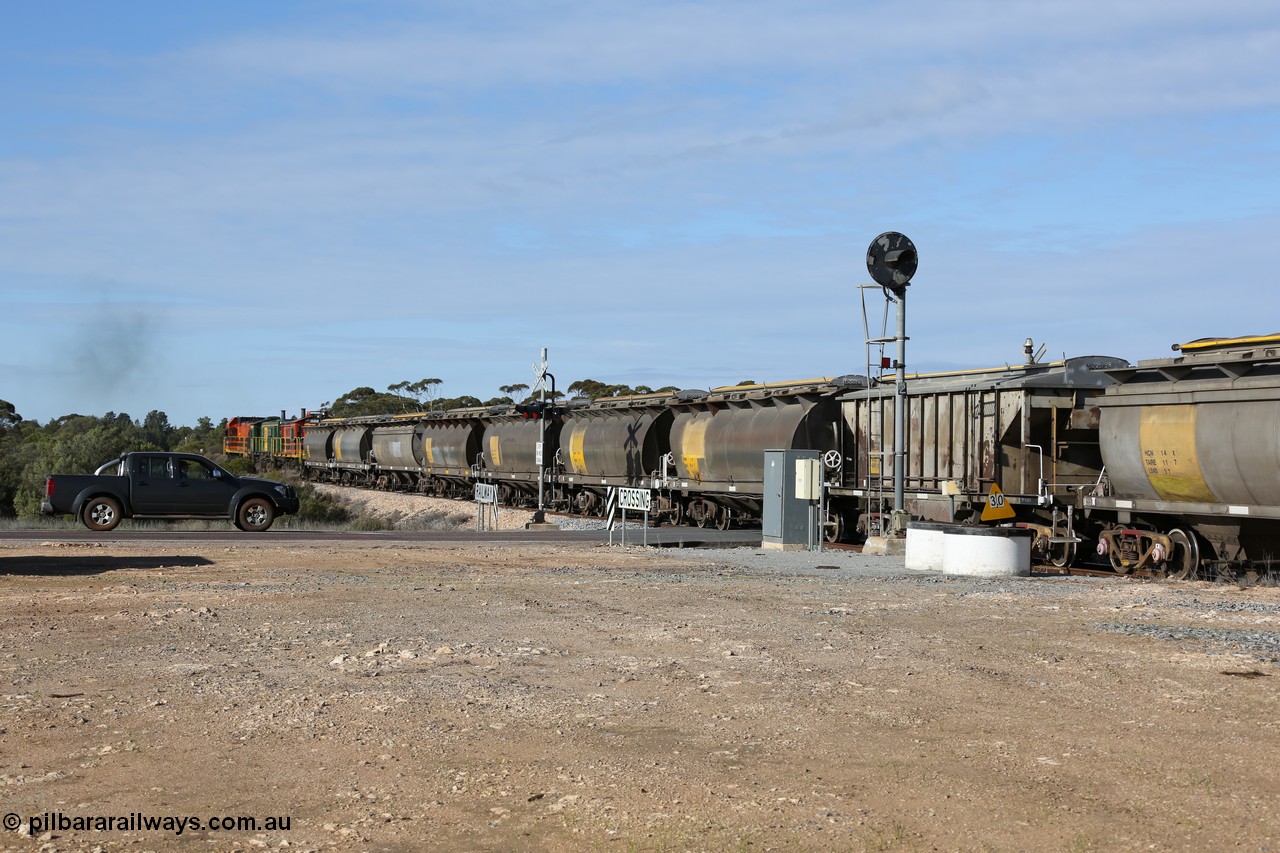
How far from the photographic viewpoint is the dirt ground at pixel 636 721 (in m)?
5.80

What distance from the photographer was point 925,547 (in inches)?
746

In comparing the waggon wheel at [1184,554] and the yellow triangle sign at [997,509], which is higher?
the yellow triangle sign at [997,509]

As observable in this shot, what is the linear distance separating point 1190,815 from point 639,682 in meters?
4.25

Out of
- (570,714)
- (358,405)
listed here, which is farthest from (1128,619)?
(358,405)

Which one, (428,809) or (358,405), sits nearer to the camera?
(428,809)

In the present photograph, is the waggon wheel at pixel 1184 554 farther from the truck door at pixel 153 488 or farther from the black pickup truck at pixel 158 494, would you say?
the truck door at pixel 153 488

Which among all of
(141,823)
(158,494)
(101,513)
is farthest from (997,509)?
(101,513)

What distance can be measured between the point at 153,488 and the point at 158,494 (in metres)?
0.17

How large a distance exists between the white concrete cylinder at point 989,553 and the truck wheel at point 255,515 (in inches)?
633

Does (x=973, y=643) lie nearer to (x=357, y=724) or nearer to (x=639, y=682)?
(x=639, y=682)

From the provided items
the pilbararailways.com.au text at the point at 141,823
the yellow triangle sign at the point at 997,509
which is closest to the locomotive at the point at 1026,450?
the yellow triangle sign at the point at 997,509

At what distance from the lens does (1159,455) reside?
18.5 m

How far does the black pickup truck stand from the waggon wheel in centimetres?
1819

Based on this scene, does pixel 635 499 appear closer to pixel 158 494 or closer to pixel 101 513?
pixel 158 494
